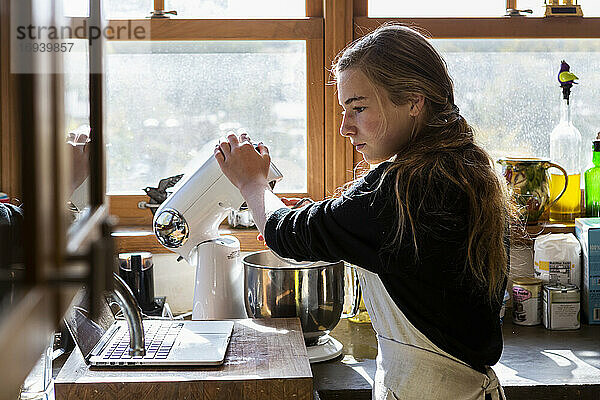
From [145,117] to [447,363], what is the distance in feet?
3.99

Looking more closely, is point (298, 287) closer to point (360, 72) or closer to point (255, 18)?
point (360, 72)

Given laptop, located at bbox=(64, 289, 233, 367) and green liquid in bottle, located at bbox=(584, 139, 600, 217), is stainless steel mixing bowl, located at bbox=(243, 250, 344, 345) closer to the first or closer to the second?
laptop, located at bbox=(64, 289, 233, 367)

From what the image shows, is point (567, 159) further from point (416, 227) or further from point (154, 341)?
point (154, 341)

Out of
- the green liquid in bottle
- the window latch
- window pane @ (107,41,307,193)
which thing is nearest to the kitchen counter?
the green liquid in bottle

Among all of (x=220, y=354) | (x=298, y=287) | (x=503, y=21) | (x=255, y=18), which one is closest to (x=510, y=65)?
(x=503, y=21)

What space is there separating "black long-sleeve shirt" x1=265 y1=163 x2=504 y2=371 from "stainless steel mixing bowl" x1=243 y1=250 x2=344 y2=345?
1.20 ft

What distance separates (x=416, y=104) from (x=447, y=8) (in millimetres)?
1019

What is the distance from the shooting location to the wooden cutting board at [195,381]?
135 cm

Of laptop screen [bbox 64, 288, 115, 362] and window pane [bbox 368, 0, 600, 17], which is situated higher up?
window pane [bbox 368, 0, 600, 17]

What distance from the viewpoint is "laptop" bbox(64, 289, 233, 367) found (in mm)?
1441

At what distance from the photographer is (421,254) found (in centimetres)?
126

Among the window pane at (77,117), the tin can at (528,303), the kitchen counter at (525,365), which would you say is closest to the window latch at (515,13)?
the tin can at (528,303)

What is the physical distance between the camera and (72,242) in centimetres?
34

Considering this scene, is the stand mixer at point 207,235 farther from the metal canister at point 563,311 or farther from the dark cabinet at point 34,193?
the dark cabinet at point 34,193
